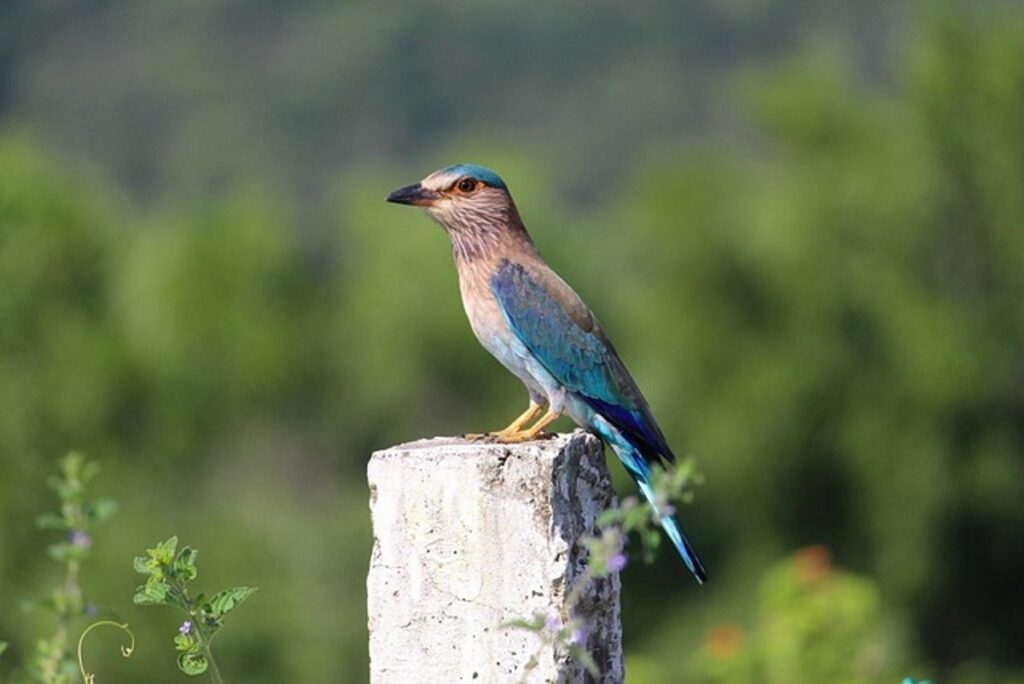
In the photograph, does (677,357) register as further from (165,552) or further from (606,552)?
(606,552)

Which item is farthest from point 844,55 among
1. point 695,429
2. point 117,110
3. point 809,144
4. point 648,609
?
point 117,110

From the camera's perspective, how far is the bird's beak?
571 cm

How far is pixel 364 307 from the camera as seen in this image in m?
23.2

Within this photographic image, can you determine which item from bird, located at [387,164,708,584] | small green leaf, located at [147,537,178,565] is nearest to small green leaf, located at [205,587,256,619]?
small green leaf, located at [147,537,178,565]

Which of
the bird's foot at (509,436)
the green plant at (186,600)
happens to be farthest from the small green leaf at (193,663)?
the bird's foot at (509,436)

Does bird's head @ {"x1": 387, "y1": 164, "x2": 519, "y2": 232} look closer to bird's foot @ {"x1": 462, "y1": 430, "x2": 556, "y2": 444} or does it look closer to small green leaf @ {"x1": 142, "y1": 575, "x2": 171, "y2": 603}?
bird's foot @ {"x1": 462, "y1": 430, "x2": 556, "y2": 444}

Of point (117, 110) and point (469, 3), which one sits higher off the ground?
point (469, 3)

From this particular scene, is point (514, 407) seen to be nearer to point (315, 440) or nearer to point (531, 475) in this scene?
point (315, 440)

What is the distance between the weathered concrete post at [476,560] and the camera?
3982 millimetres

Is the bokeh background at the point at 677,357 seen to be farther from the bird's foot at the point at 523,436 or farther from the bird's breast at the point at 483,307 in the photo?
the bird's foot at the point at 523,436

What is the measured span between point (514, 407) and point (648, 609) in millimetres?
2560

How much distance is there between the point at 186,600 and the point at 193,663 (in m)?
0.13

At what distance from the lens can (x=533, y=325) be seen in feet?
17.9

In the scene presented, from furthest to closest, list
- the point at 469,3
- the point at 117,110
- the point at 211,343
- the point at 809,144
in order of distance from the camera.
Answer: the point at 469,3 < the point at 117,110 < the point at 211,343 < the point at 809,144
